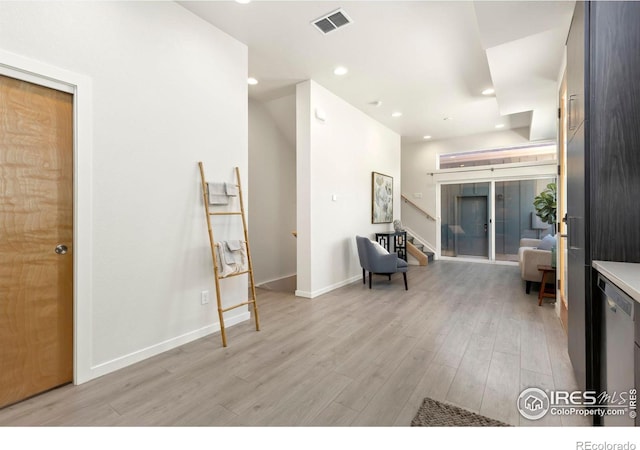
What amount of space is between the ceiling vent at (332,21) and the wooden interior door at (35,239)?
219 cm

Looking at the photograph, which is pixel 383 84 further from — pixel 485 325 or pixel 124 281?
pixel 124 281

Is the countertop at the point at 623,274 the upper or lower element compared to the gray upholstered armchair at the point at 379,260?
upper

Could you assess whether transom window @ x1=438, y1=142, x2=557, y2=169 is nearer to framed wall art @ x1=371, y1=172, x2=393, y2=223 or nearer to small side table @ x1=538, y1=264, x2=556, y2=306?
framed wall art @ x1=371, y1=172, x2=393, y2=223

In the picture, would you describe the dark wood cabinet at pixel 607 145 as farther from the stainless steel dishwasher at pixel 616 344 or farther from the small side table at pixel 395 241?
the small side table at pixel 395 241

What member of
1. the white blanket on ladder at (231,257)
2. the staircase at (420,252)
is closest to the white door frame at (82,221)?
the white blanket on ladder at (231,257)

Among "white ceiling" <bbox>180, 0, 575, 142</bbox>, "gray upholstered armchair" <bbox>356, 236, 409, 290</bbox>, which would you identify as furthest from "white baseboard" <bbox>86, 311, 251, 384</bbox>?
"white ceiling" <bbox>180, 0, 575, 142</bbox>

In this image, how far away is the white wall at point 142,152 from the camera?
2.02 metres

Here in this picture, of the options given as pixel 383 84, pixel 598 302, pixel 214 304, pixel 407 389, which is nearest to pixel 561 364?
pixel 598 302

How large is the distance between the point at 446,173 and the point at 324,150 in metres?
4.44

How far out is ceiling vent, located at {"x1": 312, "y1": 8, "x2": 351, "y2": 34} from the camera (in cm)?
272

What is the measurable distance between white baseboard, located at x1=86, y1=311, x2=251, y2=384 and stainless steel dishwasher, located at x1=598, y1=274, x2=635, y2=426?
111 inches

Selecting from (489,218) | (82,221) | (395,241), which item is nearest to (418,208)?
(489,218)

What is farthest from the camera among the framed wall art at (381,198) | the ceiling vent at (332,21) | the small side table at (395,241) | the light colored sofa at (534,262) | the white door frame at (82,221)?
the small side table at (395,241)
